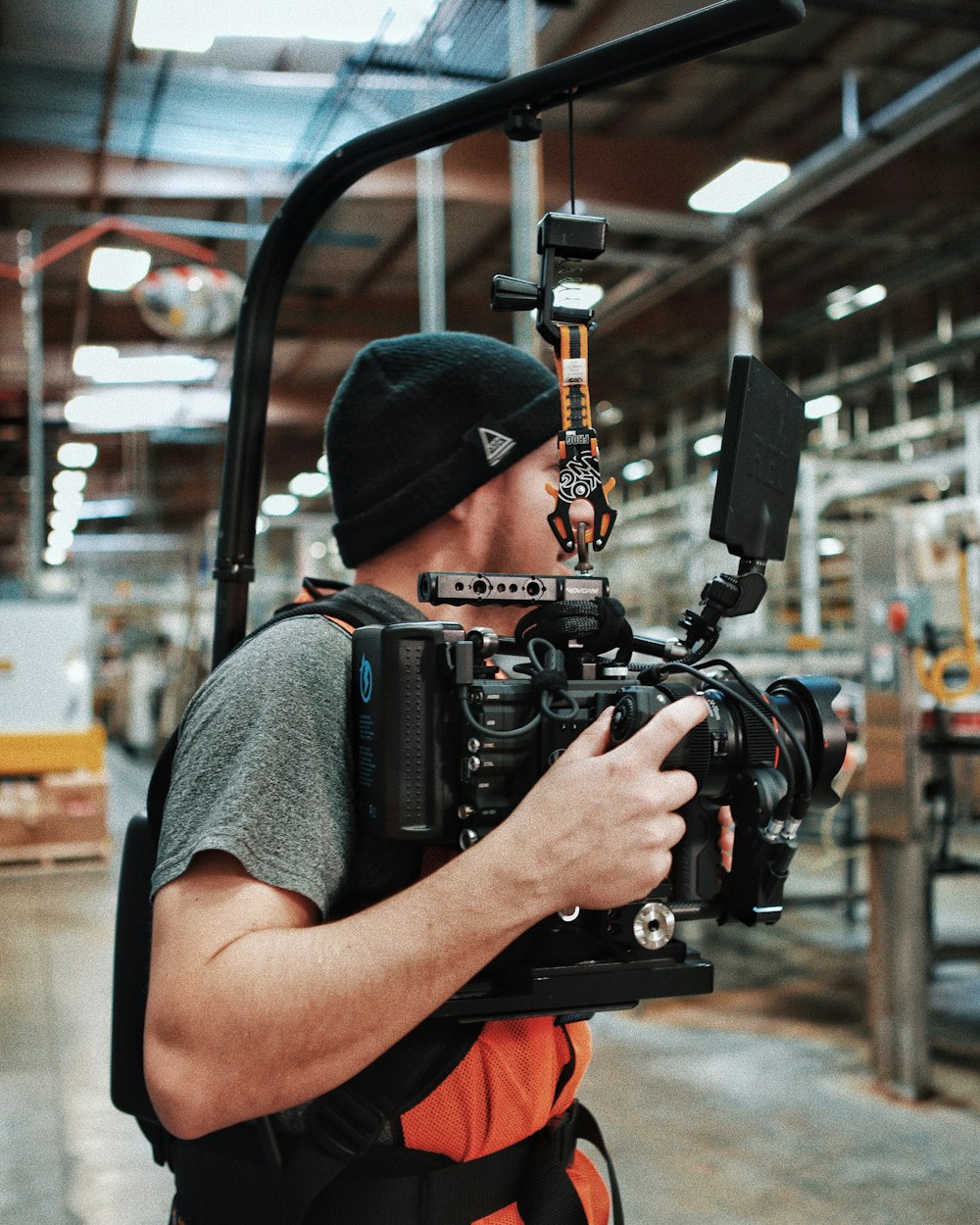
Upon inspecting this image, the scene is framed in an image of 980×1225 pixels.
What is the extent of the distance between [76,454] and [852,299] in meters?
9.22

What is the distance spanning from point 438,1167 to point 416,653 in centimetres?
44

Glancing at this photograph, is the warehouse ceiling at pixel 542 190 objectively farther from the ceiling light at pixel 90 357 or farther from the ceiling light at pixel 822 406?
the ceiling light at pixel 90 357

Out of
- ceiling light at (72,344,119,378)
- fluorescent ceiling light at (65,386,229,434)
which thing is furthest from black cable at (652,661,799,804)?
fluorescent ceiling light at (65,386,229,434)

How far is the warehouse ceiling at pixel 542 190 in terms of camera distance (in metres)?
5.37

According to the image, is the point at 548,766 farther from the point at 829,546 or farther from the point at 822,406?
the point at 822,406

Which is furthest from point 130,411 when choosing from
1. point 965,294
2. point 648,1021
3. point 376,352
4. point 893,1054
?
point 376,352

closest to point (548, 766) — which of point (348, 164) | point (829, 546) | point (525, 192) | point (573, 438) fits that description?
point (573, 438)

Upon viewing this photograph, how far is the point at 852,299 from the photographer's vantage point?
9.12 m

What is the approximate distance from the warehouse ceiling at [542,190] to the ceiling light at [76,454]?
0.68 meters

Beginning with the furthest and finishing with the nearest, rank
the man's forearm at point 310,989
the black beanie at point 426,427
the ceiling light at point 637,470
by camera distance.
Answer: the ceiling light at point 637,470
the black beanie at point 426,427
the man's forearm at point 310,989

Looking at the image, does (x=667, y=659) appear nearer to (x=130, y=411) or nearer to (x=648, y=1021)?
(x=648, y=1021)

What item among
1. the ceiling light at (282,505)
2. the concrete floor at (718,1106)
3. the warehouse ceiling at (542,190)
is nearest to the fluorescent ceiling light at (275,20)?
the warehouse ceiling at (542,190)

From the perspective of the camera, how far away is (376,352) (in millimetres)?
1142

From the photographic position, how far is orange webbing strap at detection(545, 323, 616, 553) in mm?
975
